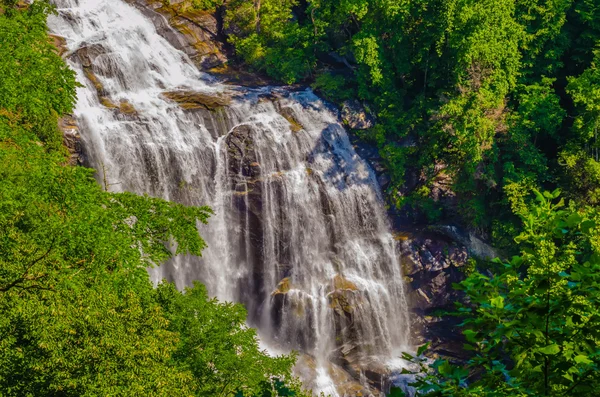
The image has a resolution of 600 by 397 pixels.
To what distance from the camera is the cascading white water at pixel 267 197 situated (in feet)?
70.7

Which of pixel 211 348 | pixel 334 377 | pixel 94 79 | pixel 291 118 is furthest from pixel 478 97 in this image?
pixel 94 79

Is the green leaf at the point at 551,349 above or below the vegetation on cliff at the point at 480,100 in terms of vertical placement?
below

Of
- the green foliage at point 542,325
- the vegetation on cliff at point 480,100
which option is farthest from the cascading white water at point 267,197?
the green foliage at point 542,325

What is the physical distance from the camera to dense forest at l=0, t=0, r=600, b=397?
365 cm

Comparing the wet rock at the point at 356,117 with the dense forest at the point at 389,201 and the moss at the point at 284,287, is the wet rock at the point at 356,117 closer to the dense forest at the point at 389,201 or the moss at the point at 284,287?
the dense forest at the point at 389,201

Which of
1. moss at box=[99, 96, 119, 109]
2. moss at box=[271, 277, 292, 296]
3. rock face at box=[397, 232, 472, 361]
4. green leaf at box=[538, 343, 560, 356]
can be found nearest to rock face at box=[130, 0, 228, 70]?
moss at box=[99, 96, 119, 109]

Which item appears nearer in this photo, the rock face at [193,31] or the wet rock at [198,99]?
the wet rock at [198,99]

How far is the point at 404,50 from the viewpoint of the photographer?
26109 millimetres

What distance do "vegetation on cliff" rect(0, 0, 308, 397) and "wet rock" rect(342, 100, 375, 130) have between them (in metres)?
14.5

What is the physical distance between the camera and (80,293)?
869 cm

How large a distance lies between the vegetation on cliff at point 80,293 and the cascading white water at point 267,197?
778 cm

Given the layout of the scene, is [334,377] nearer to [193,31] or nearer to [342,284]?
[342,284]

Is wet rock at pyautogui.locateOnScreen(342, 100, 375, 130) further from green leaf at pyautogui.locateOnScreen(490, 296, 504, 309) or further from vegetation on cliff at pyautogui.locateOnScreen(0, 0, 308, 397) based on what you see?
green leaf at pyautogui.locateOnScreen(490, 296, 504, 309)

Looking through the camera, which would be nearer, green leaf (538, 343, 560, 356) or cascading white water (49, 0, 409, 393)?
green leaf (538, 343, 560, 356)
